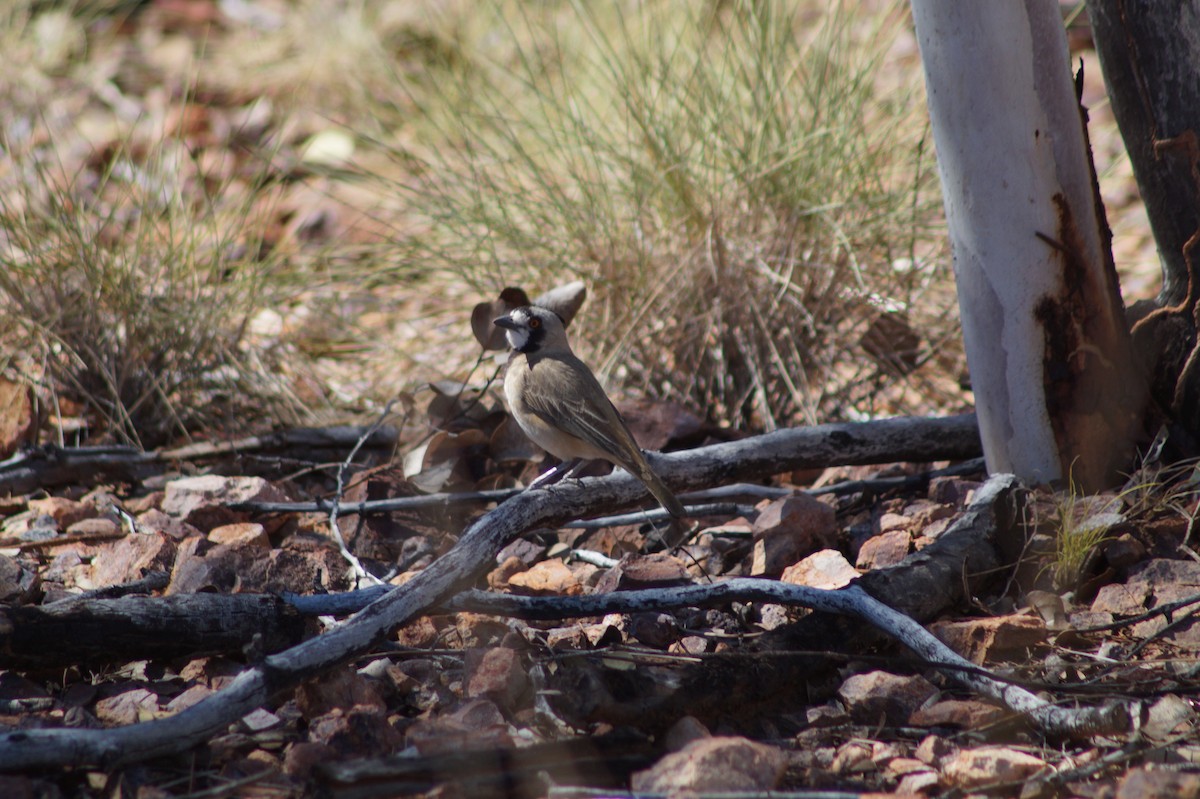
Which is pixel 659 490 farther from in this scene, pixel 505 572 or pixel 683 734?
pixel 683 734

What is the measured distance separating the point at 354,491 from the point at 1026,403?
7.12 ft

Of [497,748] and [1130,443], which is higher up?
[1130,443]

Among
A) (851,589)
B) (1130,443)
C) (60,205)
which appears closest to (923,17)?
(1130,443)

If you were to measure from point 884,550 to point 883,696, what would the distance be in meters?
0.83

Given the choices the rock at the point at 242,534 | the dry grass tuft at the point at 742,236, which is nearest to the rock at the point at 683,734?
the rock at the point at 242,534

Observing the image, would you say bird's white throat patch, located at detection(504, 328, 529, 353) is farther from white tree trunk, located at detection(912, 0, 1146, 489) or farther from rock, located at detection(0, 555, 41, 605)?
rock, located at detection(0, 555, 41, 605)

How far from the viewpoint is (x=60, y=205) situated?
440 centimetres

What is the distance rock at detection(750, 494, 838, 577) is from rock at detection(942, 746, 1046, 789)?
1.07 m

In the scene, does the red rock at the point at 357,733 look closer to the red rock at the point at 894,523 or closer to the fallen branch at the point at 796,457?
the fallen branch at the point at 796,457

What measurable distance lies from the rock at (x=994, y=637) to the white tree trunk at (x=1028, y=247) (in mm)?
712

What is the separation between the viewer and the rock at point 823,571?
121 inches

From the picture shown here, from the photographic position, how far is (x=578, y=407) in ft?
12.1

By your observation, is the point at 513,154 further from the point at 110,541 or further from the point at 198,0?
the point at 198,0

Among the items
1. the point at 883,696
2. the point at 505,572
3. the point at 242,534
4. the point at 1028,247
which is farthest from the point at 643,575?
the point at 1028,247
